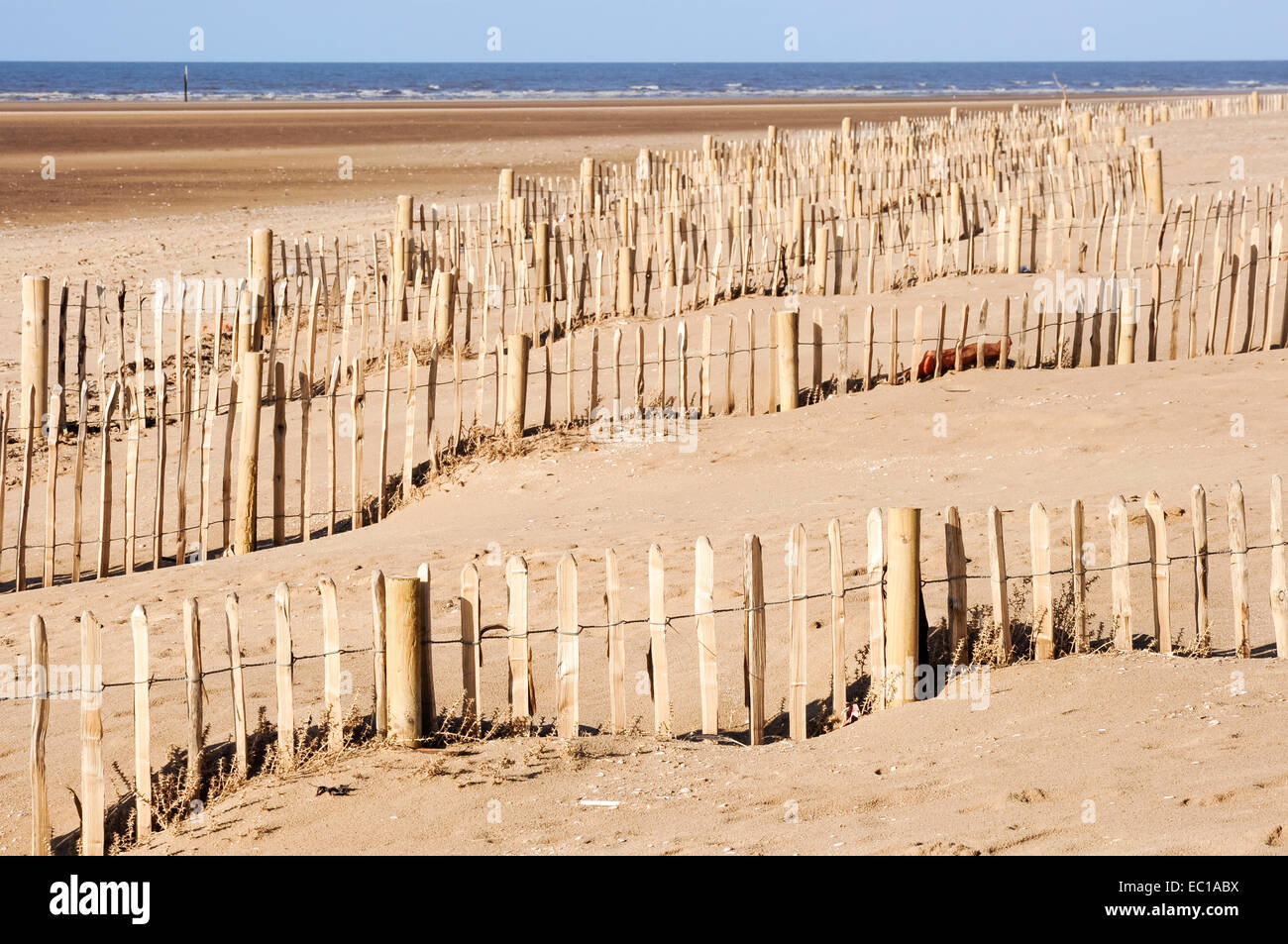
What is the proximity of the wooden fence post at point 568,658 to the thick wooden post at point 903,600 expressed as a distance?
45.2 inches

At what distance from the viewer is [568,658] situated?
14.2ft

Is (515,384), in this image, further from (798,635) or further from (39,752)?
(39,752)

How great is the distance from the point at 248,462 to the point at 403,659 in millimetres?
3426

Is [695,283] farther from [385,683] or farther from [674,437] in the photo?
[385,683]

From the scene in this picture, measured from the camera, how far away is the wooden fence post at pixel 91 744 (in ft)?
12.9

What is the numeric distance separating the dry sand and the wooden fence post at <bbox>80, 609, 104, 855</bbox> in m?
0.29

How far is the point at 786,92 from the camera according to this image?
8462 centimetres

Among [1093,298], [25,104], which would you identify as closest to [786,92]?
[25,104]

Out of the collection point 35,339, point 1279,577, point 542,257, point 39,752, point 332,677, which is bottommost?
point 39,752

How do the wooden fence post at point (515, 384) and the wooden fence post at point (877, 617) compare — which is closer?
the wooden fence post at point (877, 617)

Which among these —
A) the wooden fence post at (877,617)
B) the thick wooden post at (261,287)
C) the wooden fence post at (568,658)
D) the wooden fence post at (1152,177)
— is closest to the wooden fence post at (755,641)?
the wooden fence post at (877,617)

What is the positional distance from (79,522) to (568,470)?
9.32 ft

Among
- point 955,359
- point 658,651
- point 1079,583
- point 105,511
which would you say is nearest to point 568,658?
point 658,651

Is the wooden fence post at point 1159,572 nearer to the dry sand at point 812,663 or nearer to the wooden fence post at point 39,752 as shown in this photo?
Answer: the dry sand at point 812,663
